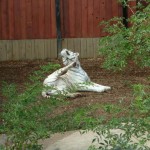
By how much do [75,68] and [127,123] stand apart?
4.35 metres

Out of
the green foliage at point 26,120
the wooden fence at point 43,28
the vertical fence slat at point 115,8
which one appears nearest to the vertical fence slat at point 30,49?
the wooden fence at point 43,28

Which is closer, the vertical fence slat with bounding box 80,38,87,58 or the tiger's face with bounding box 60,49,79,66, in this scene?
the tiger's face with bounding box 60,49,79,66

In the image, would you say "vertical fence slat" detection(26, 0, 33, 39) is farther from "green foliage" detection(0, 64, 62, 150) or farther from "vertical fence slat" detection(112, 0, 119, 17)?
"green foliage" detection(0, 64, 62, 150)

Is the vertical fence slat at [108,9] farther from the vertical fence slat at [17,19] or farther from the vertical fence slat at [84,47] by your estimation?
the vertical fence slat at [17,19]

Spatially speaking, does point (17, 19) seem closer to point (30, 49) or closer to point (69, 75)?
point (30, 49)

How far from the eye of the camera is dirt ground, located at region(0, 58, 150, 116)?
8.23m

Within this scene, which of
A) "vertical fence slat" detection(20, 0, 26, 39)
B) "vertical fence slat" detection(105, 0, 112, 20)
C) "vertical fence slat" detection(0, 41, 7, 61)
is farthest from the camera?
"vertical fence slat" detection(105, 0, 112, 20)

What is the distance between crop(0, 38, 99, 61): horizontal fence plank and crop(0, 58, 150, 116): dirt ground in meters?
0.43

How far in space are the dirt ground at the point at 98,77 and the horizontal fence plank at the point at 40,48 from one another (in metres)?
0.43

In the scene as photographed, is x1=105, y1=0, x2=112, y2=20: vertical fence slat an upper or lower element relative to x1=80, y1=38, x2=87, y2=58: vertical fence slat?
upper

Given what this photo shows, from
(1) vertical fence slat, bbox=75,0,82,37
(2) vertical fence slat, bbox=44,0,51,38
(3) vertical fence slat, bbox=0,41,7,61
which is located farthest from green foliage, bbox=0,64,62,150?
(1) vertical fence slat, bbox=75,0,82,37

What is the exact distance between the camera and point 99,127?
4.39 meters

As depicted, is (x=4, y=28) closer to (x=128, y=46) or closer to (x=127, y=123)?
(x=128, y=46)

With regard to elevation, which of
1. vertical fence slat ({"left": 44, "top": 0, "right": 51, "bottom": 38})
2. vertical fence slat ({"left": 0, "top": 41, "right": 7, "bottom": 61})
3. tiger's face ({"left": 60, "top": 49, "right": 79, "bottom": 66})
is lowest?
vertical fence slat ({"left": 0, "top": 41, "right": 7, "bottom": 61})
